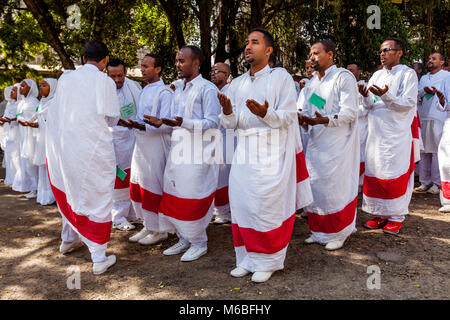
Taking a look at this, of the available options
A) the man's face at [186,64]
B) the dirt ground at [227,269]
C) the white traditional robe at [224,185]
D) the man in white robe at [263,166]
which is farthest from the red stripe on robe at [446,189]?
the man's face at [186,64]

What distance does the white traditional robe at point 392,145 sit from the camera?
4.75m

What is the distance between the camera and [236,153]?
12.1ft

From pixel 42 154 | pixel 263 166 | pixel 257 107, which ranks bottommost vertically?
pixel 42 154

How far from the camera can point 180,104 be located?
4230 mm

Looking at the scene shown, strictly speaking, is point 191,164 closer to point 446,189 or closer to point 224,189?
point 224,189

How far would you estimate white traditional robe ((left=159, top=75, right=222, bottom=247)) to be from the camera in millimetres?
4090

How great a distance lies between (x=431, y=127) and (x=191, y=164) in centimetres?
493

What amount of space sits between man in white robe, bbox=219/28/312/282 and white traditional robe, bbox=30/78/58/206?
4.09 m

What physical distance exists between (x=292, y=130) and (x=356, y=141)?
101 cm

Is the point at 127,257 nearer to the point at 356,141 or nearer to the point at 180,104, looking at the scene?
the point at 180,104

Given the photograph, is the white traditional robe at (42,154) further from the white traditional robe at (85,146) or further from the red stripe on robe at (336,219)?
the red stripe on robe at (336,219)

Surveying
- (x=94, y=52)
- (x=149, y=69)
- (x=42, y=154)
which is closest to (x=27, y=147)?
(x=42, y=154)

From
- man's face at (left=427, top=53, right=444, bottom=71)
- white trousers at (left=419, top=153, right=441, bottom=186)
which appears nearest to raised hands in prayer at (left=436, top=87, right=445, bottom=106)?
man's face at (left=427, top=53, right=444, bottom=71)

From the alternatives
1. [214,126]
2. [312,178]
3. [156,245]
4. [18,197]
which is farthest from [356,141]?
[18,197]
